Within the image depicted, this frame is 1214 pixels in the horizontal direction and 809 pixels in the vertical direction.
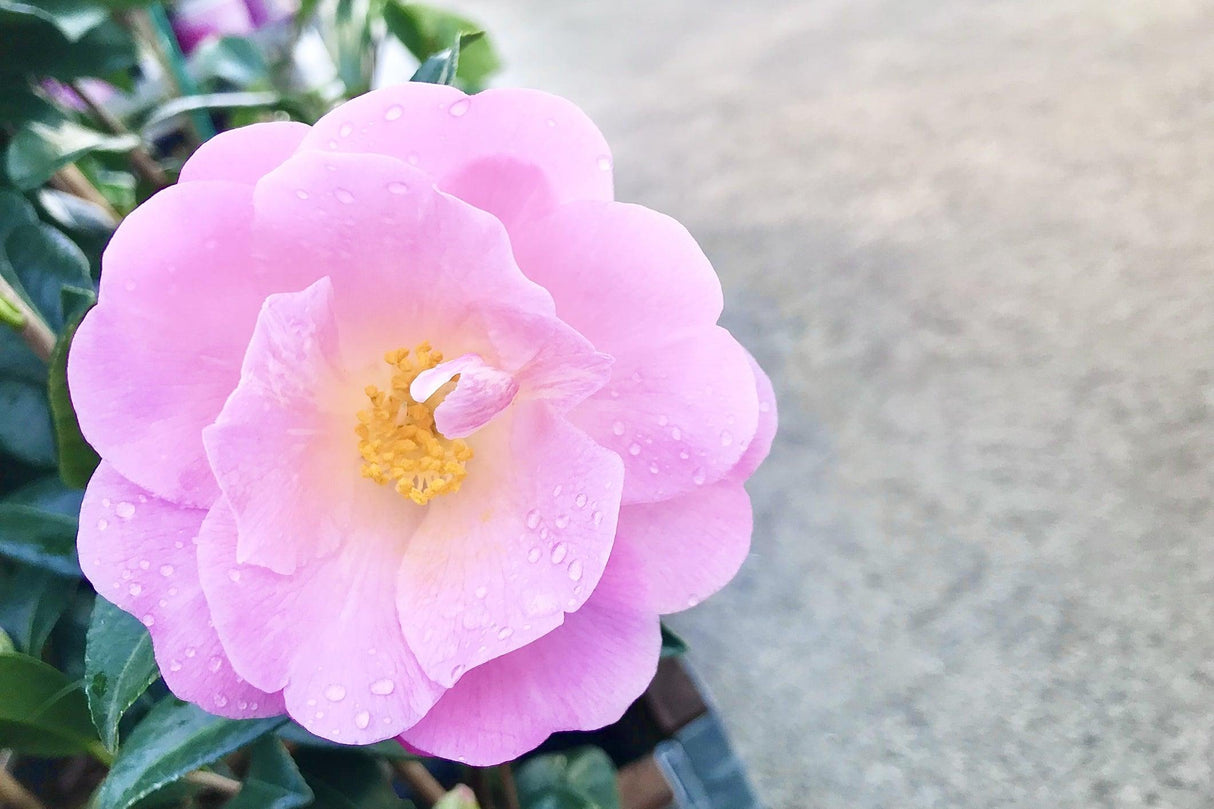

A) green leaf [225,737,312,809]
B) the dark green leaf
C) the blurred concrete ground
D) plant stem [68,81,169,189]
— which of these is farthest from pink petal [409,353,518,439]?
the blurred concrete ground

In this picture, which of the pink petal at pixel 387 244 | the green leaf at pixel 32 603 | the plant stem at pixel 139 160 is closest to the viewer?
the pink petal at pixel 387 244

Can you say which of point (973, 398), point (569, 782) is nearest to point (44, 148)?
point (569, 782)

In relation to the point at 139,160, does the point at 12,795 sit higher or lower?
lower

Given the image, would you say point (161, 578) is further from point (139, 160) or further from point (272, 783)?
point (139, 160)

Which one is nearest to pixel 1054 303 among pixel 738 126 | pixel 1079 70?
pixel 1079 70

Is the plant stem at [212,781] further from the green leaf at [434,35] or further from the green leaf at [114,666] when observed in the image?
the green leaf at [434,35]

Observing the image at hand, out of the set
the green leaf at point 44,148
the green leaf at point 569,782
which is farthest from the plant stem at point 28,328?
the green leaf at point 569,782
